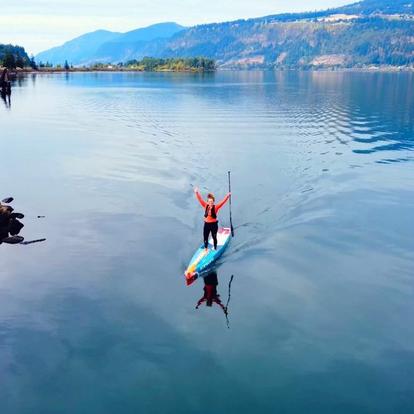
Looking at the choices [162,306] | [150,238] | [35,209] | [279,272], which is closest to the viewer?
[162,306]

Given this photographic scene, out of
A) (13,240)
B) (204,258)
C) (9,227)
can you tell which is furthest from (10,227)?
(204,258)

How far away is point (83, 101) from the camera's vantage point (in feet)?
445

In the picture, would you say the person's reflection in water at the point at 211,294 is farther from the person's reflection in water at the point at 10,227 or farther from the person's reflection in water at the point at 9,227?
the person's reflection in water at the point at 9,227

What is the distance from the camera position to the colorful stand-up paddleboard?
1179 inches

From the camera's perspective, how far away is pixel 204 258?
31.1 metres

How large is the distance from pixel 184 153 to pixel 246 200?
2247 cm

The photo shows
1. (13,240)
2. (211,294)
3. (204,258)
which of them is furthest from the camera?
(13,240)

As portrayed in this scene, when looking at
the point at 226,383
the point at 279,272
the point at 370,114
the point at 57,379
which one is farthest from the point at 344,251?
the point at 370,114

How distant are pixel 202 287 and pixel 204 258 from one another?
2.42 metres

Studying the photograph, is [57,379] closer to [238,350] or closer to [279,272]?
[238,350]

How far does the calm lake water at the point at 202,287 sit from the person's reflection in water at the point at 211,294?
460 mm

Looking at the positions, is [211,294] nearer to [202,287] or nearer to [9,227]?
[202,287]

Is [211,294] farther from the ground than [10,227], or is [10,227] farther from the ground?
[10,227]

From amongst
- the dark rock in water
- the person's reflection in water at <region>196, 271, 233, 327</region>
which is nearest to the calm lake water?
the person's reflection in water at <region>196, 271, 233, 327</region>
